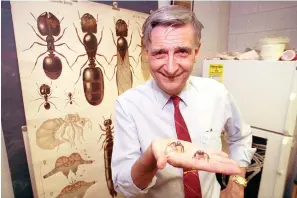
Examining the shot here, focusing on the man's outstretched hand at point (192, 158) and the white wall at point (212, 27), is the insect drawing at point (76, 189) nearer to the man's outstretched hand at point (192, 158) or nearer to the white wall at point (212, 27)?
the man's outstretched hand at point (192, 158)

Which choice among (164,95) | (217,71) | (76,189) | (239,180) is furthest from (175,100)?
(217,71)

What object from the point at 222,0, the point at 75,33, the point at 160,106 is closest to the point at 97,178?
the point at 160,106

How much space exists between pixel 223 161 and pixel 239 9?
81.9 inches

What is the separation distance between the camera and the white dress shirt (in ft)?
2.36

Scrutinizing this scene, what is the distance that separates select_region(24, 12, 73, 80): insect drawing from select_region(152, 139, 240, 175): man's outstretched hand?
784mm

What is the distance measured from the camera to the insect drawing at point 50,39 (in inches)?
37.4

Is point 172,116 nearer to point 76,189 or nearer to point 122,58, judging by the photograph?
point 122,58

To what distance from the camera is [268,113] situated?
1.36 m

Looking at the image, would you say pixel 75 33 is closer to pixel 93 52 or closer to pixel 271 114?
pixel 93 52

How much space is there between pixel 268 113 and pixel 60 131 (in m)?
1.37

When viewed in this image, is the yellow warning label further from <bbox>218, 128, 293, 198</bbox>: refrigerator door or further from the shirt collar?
the shirt collar

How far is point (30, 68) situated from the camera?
936 mm

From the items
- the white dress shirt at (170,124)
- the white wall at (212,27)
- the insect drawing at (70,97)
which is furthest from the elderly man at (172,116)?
the white wall at (212,27)

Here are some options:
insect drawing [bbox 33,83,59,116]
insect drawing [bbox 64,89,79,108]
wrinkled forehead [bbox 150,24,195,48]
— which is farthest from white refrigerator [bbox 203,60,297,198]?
insect drawing [bbox 33,83,59,116]
